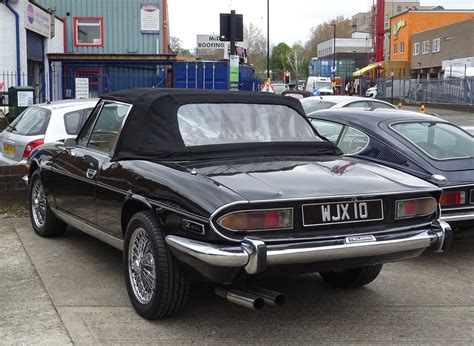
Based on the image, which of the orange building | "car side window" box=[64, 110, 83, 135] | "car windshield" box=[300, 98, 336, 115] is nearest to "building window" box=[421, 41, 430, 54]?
the orange building

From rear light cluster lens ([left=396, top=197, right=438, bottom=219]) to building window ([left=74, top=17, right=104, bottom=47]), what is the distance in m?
24.6

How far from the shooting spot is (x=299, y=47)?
145 meters

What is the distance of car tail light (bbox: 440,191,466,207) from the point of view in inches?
232

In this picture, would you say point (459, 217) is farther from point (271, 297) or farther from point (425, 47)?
point (425, 47)

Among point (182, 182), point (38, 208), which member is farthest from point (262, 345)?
point (38, 208)

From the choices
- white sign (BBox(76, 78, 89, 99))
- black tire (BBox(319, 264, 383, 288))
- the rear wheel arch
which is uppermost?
white sign (BBox(76, 78, 89, 99))

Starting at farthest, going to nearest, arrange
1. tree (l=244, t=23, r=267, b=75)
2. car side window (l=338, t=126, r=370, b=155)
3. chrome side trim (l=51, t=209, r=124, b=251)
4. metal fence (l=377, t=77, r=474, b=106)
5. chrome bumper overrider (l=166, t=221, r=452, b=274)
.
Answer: tree (l=244, t=23, r=267, b=75) < metal fence (l=377, t=77, r=474, b=106) < car side window (l=338, t=126, r=370, b=155) < chrome side trim (l=51, t=209, r=124, b=251) < chrome bumper overrider (l=166, t=221, r=452, b=274)

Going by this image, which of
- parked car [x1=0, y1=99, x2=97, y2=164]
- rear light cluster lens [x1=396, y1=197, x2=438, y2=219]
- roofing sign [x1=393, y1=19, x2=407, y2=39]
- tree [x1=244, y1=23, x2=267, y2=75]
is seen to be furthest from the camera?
tree [x1=244, y1=23, x2=267, y2=75]

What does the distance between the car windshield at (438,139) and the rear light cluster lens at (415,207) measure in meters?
2.05

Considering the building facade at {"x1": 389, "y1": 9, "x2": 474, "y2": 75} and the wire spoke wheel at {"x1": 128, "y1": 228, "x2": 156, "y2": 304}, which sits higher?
the building facade at {"x1": 389, "y1": 9, "x2": 474, "y2": 75}

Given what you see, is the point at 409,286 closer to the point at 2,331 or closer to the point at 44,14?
the point at 2,331

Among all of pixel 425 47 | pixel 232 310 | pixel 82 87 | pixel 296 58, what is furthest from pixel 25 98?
pixel 296 58

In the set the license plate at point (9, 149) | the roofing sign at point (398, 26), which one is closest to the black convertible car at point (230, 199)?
the license plate at point (9, 149)

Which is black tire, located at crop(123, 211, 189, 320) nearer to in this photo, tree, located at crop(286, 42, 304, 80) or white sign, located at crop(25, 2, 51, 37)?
white sign, located at crop(25, 2, 51, 37)
